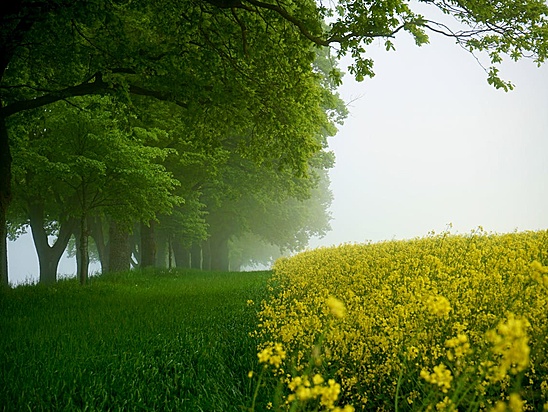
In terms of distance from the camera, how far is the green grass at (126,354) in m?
4.43

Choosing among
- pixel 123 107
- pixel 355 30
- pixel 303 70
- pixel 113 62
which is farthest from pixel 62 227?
pixel 355 30

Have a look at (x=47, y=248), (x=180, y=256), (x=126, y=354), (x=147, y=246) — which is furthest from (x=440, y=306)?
(x=180, y=256)

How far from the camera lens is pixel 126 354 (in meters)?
5.72

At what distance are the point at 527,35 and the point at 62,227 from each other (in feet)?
71.2

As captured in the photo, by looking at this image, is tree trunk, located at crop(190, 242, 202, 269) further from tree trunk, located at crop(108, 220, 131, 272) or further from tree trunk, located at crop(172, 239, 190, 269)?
tree trunk, located at crop(108, 220, 131, 272)

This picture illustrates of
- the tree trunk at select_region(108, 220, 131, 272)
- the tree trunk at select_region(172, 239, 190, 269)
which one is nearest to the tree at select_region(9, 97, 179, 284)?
the tree trunk at select_region(108, 220, 131, 272)

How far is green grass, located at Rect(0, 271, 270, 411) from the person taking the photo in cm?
443

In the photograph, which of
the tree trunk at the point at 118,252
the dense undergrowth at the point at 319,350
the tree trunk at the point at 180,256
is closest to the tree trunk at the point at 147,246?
the tree trunk at the point at 118,252

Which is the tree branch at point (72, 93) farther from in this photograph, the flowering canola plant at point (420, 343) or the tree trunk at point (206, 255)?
the tree trunk at point (206, 255)

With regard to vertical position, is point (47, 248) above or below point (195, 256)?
above

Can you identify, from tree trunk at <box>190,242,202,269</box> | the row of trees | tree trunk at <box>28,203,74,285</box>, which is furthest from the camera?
tree trunk at <box>190,242,202,269</box>

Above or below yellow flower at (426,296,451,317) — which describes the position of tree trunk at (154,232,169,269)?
above

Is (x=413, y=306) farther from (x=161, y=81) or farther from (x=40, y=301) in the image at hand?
(x=40, y=301)

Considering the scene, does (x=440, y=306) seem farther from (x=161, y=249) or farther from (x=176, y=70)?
(x=161, y=249)
